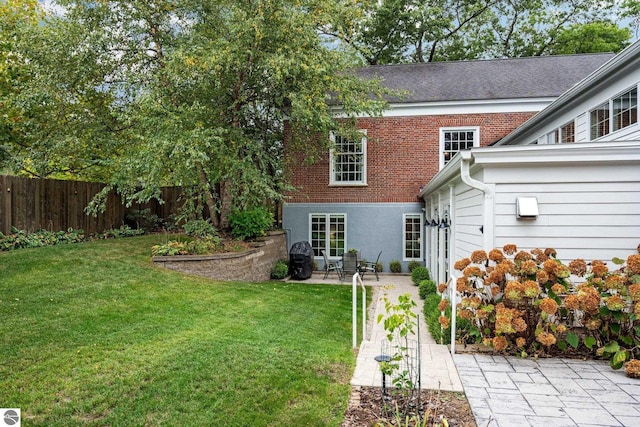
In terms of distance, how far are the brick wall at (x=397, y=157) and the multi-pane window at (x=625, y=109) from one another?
19.1 ft

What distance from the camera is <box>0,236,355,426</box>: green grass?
10.8 feet

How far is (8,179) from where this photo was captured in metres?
9.32

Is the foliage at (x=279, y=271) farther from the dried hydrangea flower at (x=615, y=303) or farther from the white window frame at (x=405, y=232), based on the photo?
the dried hydrangea flower at (x=615, y=303)

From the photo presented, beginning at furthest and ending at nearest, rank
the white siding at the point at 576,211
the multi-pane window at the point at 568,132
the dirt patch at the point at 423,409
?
the multi-pane window at the point at 568,132
the white siding at the point at 576,211
the dirt patch at the point at 423,409

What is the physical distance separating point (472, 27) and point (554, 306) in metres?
22.1

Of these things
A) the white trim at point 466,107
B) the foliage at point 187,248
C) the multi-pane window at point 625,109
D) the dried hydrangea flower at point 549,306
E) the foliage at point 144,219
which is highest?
the white trim at point 466,107

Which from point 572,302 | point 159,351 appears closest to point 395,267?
point 572,302

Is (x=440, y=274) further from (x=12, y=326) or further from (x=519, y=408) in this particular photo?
(x=12, y=326)

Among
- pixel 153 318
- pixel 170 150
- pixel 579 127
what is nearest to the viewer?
pixel 153 318

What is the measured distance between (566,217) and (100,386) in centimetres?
552

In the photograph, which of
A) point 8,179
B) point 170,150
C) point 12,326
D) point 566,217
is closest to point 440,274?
point 566,217

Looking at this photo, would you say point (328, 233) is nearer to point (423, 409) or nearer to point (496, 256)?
point (496, 256)

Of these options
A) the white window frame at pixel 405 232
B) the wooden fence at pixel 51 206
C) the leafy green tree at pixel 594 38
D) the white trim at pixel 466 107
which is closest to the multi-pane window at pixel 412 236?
the white window frame at pixel 405 232

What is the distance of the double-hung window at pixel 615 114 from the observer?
6301 mm
